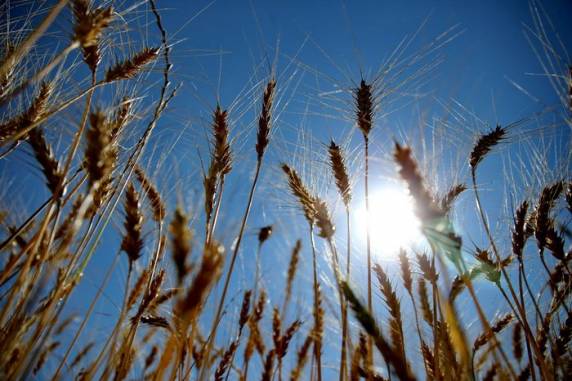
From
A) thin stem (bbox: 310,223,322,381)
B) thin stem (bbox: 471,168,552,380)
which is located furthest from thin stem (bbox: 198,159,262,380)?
thin stem (bbox: 471,168,552,380)

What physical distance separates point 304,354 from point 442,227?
1974mm

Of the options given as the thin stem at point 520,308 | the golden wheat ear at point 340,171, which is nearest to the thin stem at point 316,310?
the golden wheat ear at point 340,171

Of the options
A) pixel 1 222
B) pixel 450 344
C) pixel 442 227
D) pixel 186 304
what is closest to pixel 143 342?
pixel 1 222

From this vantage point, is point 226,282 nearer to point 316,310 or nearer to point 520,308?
point 316,310

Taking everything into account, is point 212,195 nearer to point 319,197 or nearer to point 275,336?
point 319,197

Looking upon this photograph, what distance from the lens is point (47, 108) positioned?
2037 millimetres

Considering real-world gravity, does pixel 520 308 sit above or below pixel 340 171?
below

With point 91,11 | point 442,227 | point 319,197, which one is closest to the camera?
point 442,227

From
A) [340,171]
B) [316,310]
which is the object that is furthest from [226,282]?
[340,171]

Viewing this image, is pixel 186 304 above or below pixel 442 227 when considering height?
below

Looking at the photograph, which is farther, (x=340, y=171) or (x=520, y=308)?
(x=340, y=171)

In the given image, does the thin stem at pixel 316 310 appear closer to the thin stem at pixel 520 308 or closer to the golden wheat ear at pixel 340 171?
the golden wheat ear at pixel 340 171

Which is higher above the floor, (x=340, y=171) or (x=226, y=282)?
(x=340, y=171)

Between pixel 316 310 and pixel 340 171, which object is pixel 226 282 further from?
pixel 340 171
